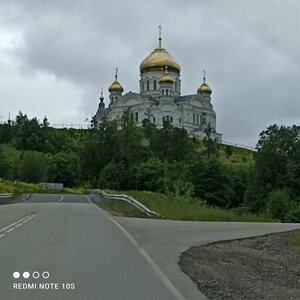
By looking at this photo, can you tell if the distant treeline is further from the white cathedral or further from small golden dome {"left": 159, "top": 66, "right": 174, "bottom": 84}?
small golden dome {"left": 159, "top": 66, "right": 174, "bottom": 84}

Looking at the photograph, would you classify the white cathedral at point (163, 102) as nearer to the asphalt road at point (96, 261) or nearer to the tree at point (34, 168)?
the tree at point (34, 168)

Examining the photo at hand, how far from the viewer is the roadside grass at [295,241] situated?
1832cm

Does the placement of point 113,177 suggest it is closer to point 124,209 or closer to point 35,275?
point 124,209

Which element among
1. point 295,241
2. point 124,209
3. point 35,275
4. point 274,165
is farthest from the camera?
point 274,165

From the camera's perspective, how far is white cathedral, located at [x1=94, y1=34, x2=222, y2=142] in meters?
136

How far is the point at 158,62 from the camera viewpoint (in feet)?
456

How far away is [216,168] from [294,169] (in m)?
10.6

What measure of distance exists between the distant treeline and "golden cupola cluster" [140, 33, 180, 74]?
19.6 m

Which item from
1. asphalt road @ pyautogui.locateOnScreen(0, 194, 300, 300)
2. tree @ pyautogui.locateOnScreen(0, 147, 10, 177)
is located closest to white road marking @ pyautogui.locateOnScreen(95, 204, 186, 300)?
asphalt road @ pyautogui.locateOnScreen(0, 194, 300, 300)

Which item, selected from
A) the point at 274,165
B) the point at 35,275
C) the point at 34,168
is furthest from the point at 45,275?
the point at 34,168

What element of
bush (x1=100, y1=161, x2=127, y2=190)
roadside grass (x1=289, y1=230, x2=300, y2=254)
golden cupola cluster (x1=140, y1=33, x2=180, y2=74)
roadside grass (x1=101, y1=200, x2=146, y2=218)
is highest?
golden cupola cluster (x1=140, y1=33, x2=180, y2=74)

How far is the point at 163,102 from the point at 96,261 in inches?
4883

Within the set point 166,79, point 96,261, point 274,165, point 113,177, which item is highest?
point 166,79

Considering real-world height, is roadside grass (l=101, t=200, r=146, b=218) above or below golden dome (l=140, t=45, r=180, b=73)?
below
